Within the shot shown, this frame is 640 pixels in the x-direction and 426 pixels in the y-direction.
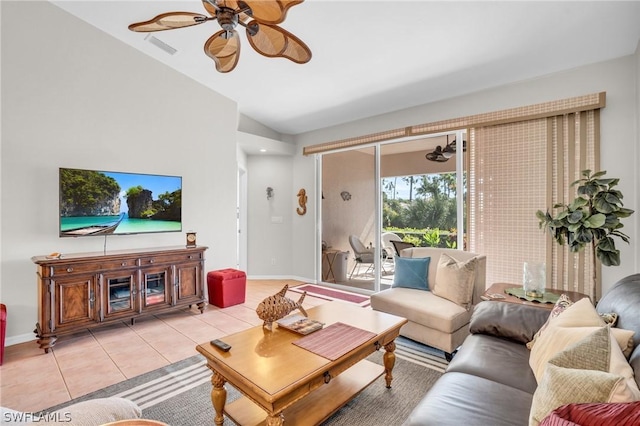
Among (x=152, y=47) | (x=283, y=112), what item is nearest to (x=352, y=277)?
(x=283, y=112)

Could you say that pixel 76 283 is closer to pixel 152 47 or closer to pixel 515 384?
pixel 152 47

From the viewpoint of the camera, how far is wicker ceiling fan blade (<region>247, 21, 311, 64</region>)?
78.0 inches

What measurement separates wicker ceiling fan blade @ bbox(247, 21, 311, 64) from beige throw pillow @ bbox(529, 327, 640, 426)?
2.11 m

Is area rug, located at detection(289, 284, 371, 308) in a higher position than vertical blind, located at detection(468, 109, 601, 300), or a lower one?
lower

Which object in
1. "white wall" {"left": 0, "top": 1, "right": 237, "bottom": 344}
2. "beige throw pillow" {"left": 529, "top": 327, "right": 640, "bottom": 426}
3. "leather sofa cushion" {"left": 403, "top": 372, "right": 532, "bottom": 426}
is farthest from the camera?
"white wall" {"left": 0, "top": 1, "right": 237, "bottom": 344}

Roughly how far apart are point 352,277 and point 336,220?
1.01 metres

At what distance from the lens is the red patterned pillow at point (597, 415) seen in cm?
74

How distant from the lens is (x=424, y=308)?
270cm

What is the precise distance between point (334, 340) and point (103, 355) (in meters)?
2.24

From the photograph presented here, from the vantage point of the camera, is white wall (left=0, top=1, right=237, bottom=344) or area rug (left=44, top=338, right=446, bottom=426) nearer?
area rug (left=44, top=338, right=446, bottom=426)

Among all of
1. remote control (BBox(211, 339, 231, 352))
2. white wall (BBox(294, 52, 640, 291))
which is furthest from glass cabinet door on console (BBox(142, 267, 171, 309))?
white wall (BBox(294, 52, 640, 291))

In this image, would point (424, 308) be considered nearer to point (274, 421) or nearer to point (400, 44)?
point (274, 421)

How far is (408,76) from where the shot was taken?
11.6 feet

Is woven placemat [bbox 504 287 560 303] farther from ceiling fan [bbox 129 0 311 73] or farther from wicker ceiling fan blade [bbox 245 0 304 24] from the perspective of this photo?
wicker ceiling fan blade [bbox 245 0 304 24]
